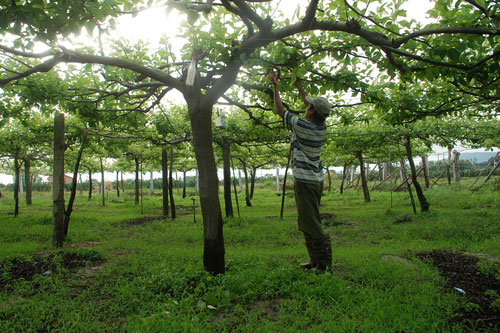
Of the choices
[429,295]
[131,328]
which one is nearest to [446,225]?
[429,295]

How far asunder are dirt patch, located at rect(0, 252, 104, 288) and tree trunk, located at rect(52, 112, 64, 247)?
51.4 inches

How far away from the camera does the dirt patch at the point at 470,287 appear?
9.55ft

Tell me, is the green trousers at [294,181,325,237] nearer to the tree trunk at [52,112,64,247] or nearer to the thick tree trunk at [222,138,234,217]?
the tree trunk at [52,112,64,247]

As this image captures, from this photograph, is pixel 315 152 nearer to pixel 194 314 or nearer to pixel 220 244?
pixel 220 244

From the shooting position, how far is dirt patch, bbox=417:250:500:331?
2911mm

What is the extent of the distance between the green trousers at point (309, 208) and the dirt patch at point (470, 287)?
170 cm

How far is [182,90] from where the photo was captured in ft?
14.4

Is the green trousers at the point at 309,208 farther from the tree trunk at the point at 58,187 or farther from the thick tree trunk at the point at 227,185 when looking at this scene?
the thick tree trunk at the point at 227,185

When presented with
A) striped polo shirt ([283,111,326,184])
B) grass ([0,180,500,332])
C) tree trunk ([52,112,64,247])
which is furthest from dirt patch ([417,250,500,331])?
tree trunk ([52,112,64,247])

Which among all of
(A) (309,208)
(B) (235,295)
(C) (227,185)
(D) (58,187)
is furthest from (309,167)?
(C) (227,185)

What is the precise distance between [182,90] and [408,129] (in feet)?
31.5

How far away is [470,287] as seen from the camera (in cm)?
375

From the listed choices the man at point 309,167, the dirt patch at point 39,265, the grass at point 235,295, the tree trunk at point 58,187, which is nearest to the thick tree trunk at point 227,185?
the grass at point 235,295

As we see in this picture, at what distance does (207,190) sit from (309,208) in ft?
4.72
